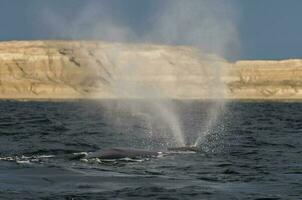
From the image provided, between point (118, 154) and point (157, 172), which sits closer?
point (157, 172)

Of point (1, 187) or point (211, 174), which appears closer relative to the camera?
point (1, 187)

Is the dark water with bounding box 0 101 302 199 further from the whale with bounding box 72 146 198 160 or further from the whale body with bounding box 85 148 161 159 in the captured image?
the whale body with bounding box 85 148 161 159

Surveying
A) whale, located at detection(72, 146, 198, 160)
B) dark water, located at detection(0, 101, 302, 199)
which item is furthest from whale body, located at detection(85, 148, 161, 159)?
dark water, located at detection(0, 101, 302, 199)

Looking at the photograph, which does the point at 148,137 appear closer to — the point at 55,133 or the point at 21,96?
the point at 55,133

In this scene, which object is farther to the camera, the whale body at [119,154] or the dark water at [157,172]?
the whale body at [119,154]

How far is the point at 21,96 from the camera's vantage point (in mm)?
184500

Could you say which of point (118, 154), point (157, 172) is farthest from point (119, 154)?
point (157, 172)

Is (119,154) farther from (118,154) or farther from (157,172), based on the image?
(157,172)

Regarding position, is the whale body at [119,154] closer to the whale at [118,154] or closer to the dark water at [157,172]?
the whale at [118,154]

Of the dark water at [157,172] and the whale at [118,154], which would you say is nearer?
the dark water at [157,172]

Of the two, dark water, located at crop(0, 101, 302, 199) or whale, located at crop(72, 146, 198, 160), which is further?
whale, located at crop(72, 146, 198, 160)

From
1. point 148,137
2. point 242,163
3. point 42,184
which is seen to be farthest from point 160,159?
point 148,137

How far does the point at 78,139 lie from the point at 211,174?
18266 mm

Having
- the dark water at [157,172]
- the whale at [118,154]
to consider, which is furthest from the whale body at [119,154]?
the dark water at [157,172]
